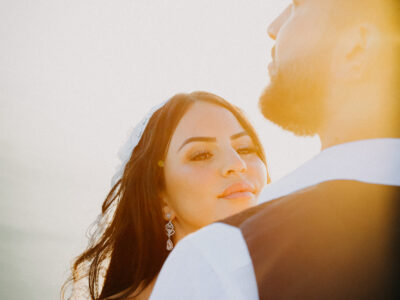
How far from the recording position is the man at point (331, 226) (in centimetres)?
97

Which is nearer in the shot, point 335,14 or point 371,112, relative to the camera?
point 371,112

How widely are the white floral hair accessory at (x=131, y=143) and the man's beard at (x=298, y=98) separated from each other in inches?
102

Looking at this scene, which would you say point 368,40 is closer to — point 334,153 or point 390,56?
point 390,56

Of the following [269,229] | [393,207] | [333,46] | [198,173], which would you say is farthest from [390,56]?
[198,173]

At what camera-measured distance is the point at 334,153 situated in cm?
125

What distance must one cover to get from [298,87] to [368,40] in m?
0.31

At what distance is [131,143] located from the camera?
4.14 m

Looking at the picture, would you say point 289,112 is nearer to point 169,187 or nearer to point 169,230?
point 169,187

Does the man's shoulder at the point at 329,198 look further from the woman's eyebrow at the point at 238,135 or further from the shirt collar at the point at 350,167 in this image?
the woman's eyebrow at the point at 238,135

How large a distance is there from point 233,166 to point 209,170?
0.73ft

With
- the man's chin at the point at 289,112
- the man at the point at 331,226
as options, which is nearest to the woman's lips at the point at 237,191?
the man's chin at the point at 289,112

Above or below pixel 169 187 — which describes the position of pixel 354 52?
above

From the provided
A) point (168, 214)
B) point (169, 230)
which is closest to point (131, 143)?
point (168, 214)

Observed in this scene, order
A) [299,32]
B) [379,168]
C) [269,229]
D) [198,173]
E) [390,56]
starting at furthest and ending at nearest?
[198,173]
[299,32]
[390,56]
[379,168]
[269,229]
